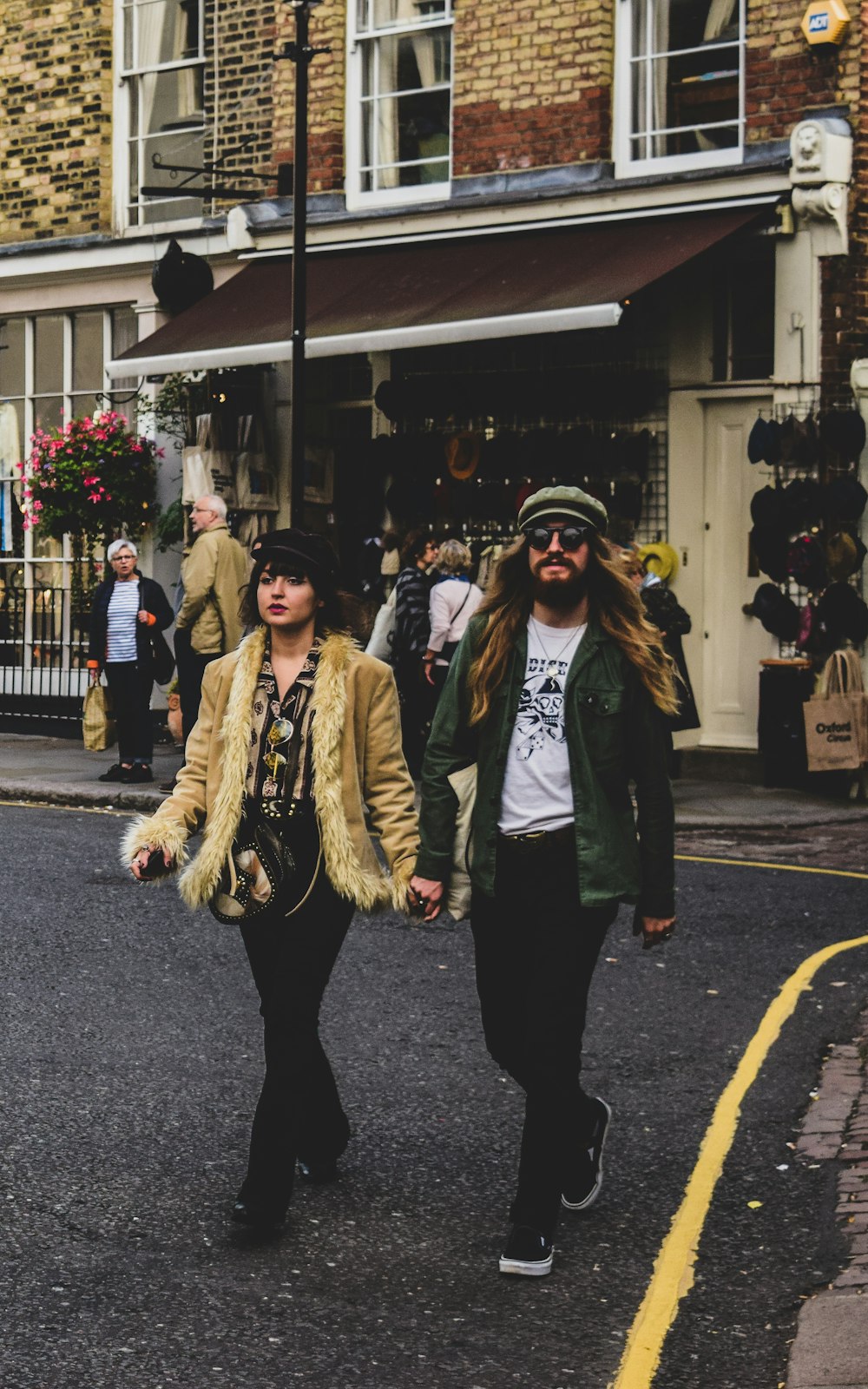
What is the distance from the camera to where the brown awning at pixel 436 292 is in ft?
43.7

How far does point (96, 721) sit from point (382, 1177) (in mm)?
9111

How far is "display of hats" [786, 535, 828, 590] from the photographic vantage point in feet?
45.3

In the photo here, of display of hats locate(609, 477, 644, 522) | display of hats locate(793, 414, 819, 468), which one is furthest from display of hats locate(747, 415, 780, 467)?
display of hats locate(609, 477, 644, 522)

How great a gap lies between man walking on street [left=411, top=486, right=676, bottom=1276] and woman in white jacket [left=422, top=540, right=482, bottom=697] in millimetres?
7962

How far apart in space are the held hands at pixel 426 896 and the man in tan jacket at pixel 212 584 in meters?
8.06

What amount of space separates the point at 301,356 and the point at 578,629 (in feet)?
28.8

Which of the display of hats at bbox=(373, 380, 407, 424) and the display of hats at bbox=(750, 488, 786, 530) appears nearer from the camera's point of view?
the display of hats at bbox=(750, 488, 786, 530)

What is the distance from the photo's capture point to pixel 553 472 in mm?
15305

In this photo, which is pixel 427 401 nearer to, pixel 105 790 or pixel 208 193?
pixel 208 193

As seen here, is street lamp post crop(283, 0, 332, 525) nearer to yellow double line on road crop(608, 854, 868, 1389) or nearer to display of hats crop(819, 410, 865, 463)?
display of hats crop(819, 410, 865, 463)

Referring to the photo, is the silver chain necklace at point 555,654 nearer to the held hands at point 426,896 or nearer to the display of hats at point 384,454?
the held hands at point 426,896

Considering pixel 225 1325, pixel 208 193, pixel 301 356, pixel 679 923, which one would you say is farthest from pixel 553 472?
pixel 225 1325

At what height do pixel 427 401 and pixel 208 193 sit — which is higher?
pixel 208 193

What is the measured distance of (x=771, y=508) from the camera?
45.9 ft
